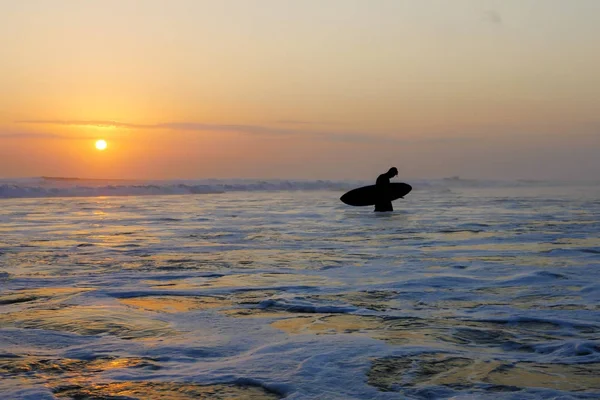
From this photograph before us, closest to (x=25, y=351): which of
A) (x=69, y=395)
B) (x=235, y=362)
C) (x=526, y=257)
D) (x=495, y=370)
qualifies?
(x=69, y=395)

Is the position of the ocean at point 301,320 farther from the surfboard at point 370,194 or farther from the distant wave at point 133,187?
the distant wave at point 133,187

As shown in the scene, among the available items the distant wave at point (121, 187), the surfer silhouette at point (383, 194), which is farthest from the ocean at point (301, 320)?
the distant wave at point (121, 187)

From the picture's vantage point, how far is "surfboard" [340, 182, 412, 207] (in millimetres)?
23188

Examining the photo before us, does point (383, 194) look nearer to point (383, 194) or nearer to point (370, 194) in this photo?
point (383, 194)

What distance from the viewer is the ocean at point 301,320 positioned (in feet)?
13.9

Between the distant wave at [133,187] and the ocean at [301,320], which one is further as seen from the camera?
the distant wave at [133,187]

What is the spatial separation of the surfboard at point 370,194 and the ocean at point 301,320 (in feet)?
34.4

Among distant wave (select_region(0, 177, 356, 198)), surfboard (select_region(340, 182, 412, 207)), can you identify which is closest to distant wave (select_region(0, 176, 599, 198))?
distant wave (select_region(0, 177, 356, 198))

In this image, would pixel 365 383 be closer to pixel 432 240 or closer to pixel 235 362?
pixel 235 362

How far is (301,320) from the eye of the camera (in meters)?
6.04

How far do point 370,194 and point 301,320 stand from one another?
703 inches

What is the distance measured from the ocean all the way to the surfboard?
Answer: 1047 cm

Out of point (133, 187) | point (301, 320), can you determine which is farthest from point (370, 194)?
point (133, 187)

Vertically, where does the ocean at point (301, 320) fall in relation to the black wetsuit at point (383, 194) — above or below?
below
